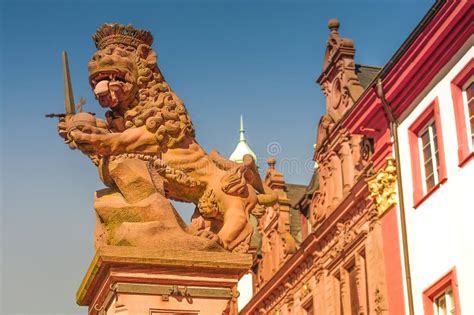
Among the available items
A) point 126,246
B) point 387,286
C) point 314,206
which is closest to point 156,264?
point 126,246

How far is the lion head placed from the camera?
8.64 m

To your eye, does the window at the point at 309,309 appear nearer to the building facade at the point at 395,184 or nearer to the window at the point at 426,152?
the building facade at the point at 395,184

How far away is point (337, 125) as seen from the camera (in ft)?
105

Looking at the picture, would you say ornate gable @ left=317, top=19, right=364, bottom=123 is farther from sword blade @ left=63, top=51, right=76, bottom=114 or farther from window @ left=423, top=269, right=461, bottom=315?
sword blade @ left=63, top=51, right=76, bottom=114

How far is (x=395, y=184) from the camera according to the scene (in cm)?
2591

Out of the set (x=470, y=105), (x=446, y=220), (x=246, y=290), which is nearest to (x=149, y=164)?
(x=470, y=105)

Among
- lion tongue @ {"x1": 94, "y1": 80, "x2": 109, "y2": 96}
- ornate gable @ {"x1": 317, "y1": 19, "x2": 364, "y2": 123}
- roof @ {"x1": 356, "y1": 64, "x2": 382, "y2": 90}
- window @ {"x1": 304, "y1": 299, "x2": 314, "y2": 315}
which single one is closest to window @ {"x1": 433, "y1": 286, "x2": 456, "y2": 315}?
ornate gable @ {"x1": 317, "y1": 19, "x2": 364, "y2": 123}

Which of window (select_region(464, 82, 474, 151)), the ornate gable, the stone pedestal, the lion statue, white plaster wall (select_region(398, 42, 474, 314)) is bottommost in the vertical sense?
the stone pedestal

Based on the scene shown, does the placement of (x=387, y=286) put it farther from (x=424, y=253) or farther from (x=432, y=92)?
(x=432, y=92)

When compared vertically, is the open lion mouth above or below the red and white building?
below

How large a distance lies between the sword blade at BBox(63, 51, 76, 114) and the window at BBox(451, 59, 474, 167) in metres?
14.3

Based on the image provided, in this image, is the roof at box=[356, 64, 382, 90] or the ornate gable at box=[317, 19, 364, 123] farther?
the roof at box=[356, 64, 382, 90]

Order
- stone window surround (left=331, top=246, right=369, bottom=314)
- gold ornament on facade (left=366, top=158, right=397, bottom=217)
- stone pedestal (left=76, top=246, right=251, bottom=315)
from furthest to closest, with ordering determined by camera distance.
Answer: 1. stone window surround (left=331, top=246, right=369, bottom=314)
2. gold ornament on facade (left=366, top=158, right=397, bottom=217)
3. stone pedestal (left=76, top=246, right=251, bottom=315)

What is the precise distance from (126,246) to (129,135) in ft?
3.43
